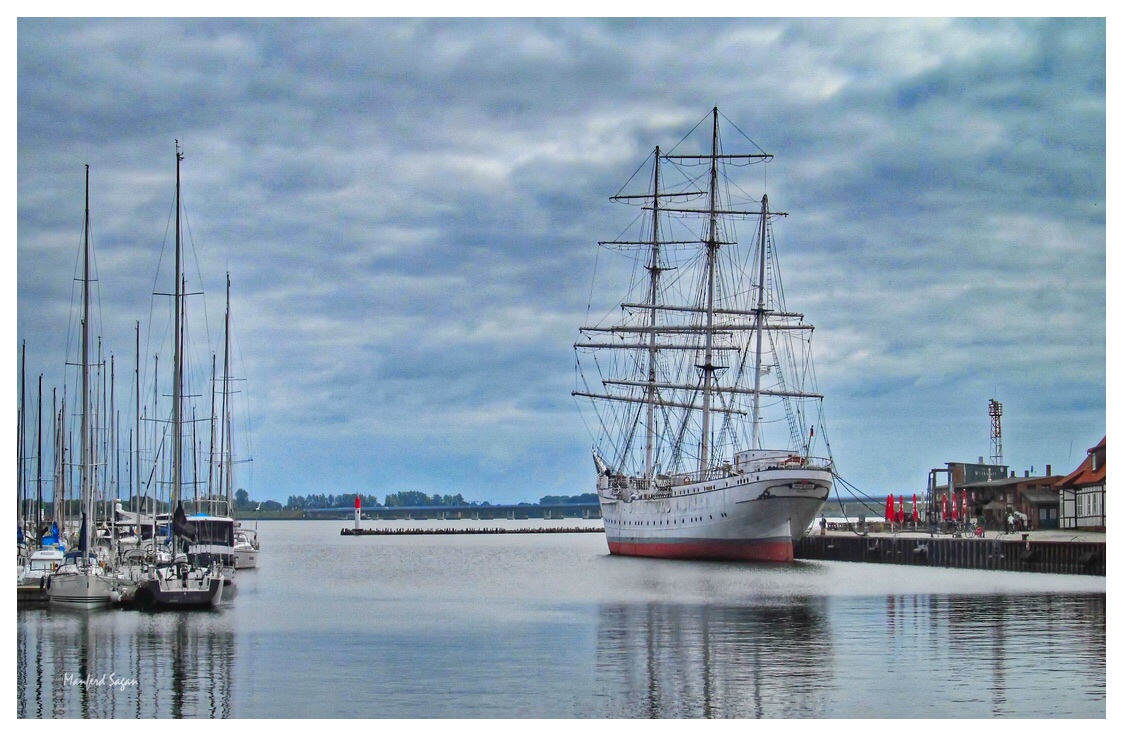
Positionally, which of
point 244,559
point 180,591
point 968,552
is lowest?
point 244,559

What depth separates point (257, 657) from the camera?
37938 millimetres

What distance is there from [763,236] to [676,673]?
218 ft

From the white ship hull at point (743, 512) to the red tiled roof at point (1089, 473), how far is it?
633 inches

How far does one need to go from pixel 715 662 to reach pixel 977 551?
48744mm

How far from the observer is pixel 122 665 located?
35438mm

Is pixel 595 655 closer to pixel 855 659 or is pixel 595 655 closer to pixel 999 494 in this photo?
pixel 855 659

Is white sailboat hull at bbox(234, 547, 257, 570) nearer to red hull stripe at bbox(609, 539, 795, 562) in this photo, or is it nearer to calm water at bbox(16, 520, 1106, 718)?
calm water at bbox(16, 520, 1106, 718)

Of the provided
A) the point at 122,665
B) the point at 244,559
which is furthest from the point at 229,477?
the point at 122,665

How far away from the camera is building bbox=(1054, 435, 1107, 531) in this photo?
78906mm

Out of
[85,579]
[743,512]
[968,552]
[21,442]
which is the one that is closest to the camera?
[85,579]

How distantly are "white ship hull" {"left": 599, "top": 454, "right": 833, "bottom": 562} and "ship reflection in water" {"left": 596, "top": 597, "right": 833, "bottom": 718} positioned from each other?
32626mm

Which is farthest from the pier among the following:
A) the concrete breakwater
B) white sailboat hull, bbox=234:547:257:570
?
→ white sailboat hull, bbox=234:547:257:570

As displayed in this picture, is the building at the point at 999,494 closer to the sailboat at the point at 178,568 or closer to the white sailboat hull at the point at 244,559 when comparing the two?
the white sailboat hull at the point at 244,559

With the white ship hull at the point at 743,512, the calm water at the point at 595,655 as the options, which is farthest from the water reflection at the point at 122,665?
the white ship hull at the point at 743,512
